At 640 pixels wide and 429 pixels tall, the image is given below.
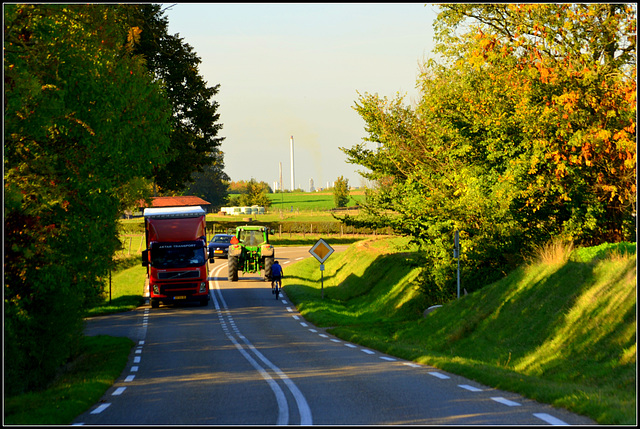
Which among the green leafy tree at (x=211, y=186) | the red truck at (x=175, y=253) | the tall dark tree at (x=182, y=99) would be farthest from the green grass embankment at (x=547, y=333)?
the green leafy tree at (x=211, y=186)

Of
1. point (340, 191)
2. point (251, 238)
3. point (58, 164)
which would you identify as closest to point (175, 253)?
point (251, 238)

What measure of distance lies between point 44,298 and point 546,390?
11077 mm

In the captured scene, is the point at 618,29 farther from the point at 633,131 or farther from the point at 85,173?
the point at 85,173

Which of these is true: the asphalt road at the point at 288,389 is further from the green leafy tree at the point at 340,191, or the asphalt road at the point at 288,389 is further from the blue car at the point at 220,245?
the green leafy tree at the point at 340,191

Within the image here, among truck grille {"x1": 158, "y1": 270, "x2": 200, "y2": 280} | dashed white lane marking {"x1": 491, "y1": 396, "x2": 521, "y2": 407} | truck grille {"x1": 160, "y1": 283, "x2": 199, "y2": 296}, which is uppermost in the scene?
truck grille {"x1": 158, "y1": 270, "x2": 200, "y2": 280}

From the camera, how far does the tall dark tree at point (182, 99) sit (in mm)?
36312

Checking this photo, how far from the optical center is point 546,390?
10.3 m

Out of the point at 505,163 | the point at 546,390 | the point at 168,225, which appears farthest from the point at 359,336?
the point at 168,225

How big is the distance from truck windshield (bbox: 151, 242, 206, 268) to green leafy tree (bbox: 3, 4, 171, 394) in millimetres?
A: 13557

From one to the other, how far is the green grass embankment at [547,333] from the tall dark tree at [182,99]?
40.5ft

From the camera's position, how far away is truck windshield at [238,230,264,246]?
139 ft

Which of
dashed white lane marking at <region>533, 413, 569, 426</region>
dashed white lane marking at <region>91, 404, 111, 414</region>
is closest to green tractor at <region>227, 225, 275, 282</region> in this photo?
dashed white lane marking at <region>91, 404, 111, 414</region>

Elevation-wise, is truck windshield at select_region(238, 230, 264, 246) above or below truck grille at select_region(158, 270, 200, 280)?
above

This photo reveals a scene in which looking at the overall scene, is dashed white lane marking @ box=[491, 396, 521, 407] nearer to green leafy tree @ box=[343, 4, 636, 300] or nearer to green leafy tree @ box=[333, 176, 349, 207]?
green leafy tree @ box=[343, 4, 636, 300]
